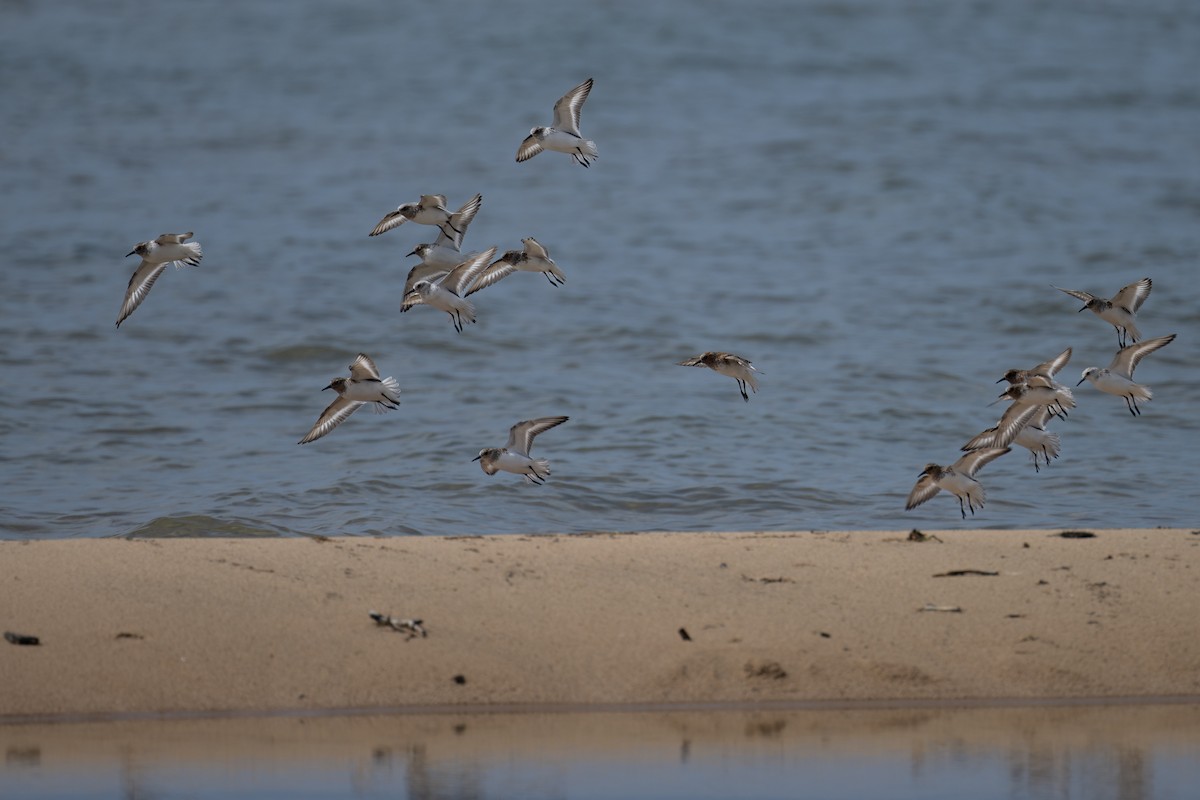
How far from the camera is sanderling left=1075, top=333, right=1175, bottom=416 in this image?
342 inches

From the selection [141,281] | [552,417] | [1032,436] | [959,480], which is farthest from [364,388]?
[1032,436]

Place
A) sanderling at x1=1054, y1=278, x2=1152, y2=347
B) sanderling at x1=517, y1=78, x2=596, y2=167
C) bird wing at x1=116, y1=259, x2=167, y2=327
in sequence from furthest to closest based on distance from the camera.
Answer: bird wing at x1=116, y1=259, x2=167, y2=327, sanderling at x1=1054, y1=278, x2=1152, y2=347, sanderling at x1=517, y1=78, x2=596, y2=167

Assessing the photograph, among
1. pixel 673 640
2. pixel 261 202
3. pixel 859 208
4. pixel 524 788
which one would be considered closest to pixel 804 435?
pixel 673 640

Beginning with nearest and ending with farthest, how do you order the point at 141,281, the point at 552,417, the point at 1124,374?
1. the point at 552,417
2. the point at 1124,374
3. the point at 141,281

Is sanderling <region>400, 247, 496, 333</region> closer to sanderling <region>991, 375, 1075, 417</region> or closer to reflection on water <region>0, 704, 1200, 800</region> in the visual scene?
sanderling <region>991, 375, 1075, 417</region>

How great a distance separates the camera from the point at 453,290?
28.2ft

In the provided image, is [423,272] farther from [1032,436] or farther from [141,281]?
[1032,436]

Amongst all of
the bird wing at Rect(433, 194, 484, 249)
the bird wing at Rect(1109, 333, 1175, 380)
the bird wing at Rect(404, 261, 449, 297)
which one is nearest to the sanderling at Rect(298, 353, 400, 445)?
the bird wing at Rect(404, 261, 449, 297)

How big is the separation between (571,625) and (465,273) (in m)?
3.18

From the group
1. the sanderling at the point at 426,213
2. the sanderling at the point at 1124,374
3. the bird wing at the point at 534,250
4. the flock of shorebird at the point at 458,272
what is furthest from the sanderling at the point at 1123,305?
the sanderling at the point at 426,213

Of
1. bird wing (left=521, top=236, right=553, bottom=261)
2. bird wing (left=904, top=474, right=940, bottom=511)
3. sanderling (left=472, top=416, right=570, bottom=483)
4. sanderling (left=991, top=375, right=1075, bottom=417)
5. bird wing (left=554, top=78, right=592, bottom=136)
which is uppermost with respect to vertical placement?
bird wing (left=554, top=78, right=592, bottom=136)

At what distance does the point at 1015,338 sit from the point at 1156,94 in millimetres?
10211

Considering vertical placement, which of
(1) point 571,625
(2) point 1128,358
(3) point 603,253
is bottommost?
(1) point 571,625

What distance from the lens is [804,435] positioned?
428 inches
